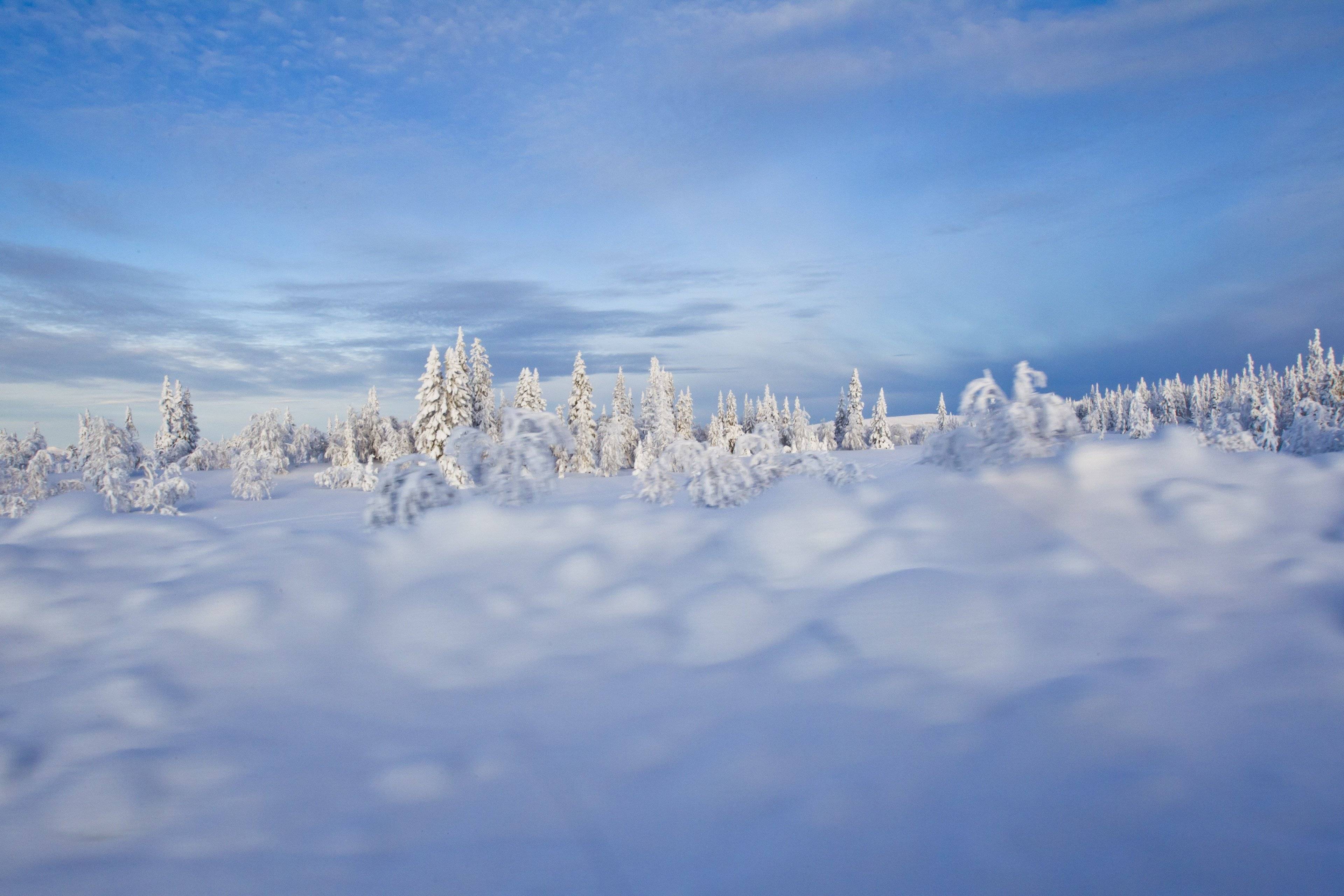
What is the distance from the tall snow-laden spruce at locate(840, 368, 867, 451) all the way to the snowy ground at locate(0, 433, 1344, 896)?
68.5m

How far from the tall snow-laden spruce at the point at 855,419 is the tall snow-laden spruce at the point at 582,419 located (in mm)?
30484

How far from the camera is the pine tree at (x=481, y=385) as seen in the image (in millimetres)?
49156

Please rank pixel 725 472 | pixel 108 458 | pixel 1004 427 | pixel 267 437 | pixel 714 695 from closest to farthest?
pixel 714 695, pixel 1004 427, pixel 725 472, pixel 108 458, pixel 267 437

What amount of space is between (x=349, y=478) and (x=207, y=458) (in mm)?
27210

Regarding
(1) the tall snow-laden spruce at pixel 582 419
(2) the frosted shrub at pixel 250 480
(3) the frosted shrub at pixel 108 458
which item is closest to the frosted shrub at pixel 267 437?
(3) the frosted shrub at pixel 108 458

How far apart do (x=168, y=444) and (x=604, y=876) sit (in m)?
72.4

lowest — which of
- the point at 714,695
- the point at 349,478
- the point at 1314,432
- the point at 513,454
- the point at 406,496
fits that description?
the point at 714,695

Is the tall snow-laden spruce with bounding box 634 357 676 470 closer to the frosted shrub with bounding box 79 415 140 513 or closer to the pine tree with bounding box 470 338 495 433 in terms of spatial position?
the pine tree with bounding box 470 338 495 433

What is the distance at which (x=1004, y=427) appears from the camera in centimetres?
618

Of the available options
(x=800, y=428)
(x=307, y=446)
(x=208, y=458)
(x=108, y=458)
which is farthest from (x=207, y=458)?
(x=800, y=428)

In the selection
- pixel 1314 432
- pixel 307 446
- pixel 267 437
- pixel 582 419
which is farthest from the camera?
pixel 307 446

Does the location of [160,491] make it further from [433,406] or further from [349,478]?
[349,478]

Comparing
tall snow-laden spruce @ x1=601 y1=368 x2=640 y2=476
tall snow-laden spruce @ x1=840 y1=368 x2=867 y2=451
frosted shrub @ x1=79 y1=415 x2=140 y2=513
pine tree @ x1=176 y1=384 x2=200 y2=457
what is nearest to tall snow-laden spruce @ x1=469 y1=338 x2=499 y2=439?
tall snow-laden spruce @ x1=601 y1=368 x2=640 y2=476

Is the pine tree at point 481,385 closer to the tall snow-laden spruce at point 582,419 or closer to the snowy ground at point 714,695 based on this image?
the tall snow-laden spruce at point 582,419
